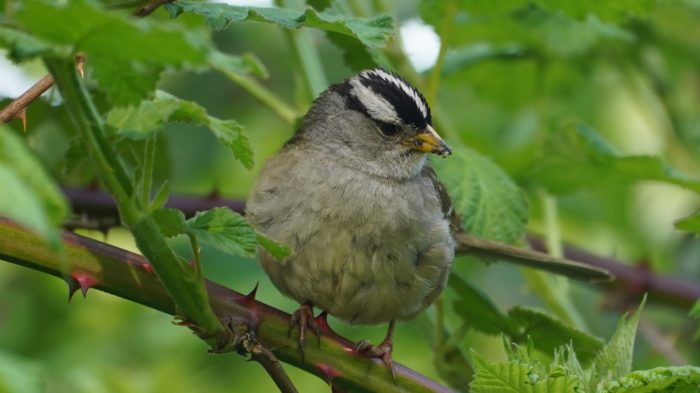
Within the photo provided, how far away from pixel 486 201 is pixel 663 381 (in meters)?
1.19

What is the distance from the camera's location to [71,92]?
1.55 m

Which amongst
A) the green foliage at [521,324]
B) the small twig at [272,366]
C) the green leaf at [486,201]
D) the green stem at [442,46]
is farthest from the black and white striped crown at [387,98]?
the small twig at [272,366]

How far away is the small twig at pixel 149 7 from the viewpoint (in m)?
2.01

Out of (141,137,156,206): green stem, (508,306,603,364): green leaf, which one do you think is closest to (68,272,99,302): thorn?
(141,137,156,206): green stem

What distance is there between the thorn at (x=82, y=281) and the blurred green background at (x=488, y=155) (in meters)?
0.92

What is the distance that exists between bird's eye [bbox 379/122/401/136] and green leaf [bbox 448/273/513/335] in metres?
0.96

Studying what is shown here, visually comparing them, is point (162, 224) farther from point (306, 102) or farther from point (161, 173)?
point (306, 102)

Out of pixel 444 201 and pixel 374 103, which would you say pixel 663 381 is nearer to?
pixel 444 201

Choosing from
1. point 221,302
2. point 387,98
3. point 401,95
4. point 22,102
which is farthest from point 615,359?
point 387,98

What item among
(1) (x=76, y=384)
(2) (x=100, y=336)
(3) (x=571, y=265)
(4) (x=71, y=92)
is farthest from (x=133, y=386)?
(4) (x=71, y=92)

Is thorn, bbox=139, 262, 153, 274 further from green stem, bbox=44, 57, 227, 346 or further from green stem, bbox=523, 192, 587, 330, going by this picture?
green stem, bbox=523, 192, 587, 330

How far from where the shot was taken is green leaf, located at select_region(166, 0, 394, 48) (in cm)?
200

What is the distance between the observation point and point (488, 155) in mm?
4371

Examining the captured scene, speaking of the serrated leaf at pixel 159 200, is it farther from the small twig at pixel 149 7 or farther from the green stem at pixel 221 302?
the small twig at pixel 149 7
